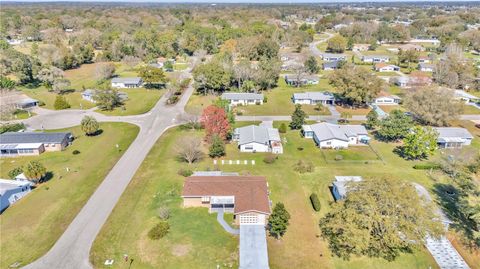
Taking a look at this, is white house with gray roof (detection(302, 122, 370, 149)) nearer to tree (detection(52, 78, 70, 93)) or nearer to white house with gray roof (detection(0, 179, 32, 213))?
white house with gray roof (detection(0, 179, 32, 213))

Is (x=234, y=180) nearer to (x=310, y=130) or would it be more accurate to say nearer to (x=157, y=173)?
(x=157, y=173)

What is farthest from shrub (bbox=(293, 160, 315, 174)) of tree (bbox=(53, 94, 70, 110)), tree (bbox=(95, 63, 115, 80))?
tree (bbox=(95, 63, 115, 80))

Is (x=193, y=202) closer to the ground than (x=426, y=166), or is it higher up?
higher up

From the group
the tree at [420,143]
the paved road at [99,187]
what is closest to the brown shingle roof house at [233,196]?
the paved road at [99,187]

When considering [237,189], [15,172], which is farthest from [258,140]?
[15,172]

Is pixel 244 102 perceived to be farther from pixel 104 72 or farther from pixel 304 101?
pixel 104 72
